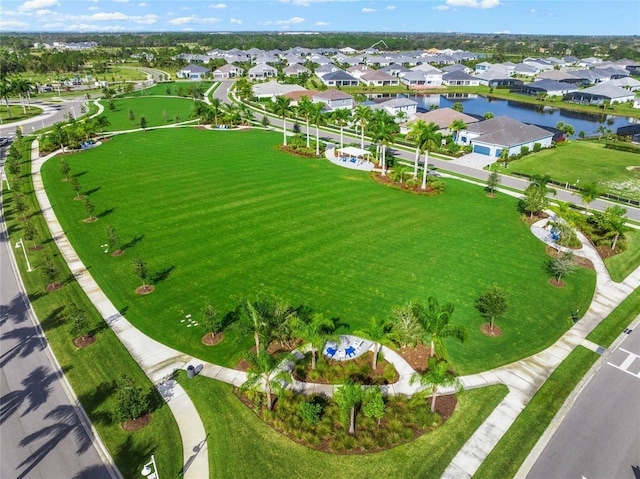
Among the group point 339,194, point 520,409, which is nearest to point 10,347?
point 520,409

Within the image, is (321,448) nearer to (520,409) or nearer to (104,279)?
(520,409)

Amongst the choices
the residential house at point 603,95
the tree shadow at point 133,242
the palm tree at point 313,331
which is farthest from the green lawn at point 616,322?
the residential house at point 603,95

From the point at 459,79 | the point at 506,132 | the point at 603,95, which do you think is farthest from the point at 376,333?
the point at 459,79

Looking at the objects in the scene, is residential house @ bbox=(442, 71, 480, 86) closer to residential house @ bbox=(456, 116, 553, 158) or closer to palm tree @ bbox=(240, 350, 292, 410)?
residential house @ bbox=(456, 116, 553, 158)

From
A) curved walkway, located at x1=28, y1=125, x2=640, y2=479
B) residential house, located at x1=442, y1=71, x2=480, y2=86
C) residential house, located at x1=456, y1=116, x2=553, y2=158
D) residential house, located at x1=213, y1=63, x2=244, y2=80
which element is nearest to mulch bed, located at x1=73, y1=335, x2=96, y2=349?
curved walkway, located at x1=28, y1=125, x2=640, y2=479

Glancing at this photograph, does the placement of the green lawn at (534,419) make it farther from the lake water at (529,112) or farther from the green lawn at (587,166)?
the lake water at (529,112)

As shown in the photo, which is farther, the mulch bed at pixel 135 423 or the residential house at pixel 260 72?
the residential house at pixel 260 72
